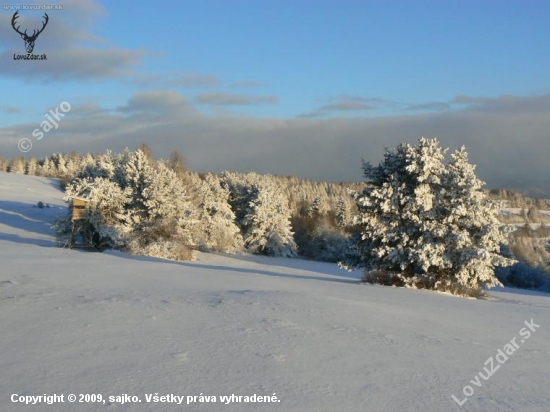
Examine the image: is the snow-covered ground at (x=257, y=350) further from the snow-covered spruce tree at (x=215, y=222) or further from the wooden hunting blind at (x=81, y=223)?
the snow-covered spruce tree at (x=215, y=222)

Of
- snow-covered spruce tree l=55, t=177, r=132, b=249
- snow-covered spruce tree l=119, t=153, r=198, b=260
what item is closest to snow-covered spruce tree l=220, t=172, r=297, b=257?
snow-covered spruce tree l=119, t=153, r=198, b=260

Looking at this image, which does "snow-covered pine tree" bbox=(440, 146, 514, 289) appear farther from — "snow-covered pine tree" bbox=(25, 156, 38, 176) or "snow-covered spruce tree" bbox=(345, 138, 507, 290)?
"snow-covered pine tree" bbox=(25, 156, 38, 176)

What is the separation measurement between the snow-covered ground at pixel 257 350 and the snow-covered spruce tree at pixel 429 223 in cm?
724

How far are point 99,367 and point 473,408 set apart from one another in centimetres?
445

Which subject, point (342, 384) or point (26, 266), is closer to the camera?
point (342, 384)

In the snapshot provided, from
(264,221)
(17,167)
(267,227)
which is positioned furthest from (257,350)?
(17,167)

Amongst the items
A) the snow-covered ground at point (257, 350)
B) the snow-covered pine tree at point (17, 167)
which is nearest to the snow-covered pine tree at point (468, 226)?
the snow-covered ground at point (257, 350)

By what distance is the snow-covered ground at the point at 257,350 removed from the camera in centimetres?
587

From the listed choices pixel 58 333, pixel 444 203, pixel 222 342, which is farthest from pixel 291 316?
pixel 444 203

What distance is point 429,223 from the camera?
20.6 metres

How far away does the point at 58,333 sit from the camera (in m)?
8.00

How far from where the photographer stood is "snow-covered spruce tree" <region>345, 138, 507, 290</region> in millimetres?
20516

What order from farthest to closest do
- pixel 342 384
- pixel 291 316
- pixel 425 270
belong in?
1. pixel 425 270
2. pixel 291 316
3. pixel 342 384

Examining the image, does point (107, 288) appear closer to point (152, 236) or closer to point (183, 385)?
point (183, 385)
